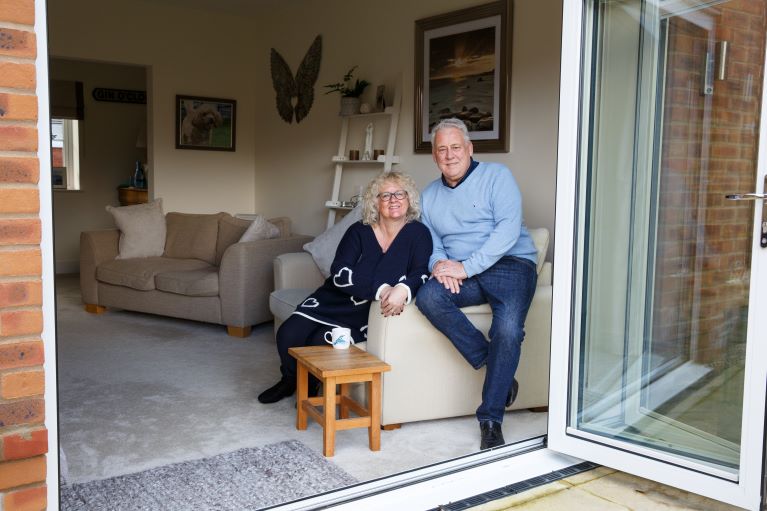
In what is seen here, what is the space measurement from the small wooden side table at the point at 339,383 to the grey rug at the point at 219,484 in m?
0.14

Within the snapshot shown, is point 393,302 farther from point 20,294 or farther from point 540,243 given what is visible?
point 20,294

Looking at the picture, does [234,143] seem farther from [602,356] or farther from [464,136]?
[602,356]

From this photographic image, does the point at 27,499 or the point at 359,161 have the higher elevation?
the point at 359,161

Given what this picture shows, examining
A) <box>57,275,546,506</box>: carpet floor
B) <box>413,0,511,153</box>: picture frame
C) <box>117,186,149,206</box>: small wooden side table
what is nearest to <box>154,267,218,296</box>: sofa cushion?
<box>57,275,546,506</box>: carpet floor

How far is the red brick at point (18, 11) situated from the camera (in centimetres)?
163

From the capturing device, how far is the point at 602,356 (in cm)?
271

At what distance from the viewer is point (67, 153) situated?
848cm

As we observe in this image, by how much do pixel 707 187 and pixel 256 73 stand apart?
594 centimetres

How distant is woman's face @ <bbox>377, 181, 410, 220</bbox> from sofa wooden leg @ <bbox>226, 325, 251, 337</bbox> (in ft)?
6.33

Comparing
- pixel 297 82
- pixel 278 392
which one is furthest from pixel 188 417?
pixel 297 82

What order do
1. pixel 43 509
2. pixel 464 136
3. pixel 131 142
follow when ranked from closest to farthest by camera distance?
pixel 43 509
pixel 464 136
pixel 131 142

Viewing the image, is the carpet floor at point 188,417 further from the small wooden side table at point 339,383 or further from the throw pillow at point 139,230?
the throw pillow at point 139,230

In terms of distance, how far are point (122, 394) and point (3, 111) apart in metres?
2.30

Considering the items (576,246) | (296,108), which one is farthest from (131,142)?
(576,246)
